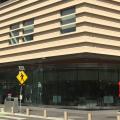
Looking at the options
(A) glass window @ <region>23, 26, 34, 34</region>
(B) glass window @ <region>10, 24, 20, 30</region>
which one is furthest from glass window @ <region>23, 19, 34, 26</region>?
(B) glass window @ <region>10, 24, 20, 30</region>

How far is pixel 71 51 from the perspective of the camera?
36188 mm

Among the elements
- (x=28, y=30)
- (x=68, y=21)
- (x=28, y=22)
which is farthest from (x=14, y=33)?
(x=68, y=21)

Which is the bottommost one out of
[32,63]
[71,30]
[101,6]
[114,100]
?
[114,100]

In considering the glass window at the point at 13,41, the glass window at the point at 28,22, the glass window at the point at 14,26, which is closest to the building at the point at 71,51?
the glass window at the point at 28,22

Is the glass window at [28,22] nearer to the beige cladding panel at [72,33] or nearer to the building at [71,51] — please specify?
the building at [71,51]

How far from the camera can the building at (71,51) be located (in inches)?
1407

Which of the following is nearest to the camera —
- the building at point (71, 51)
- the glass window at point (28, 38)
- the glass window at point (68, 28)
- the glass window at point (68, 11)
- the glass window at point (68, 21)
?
the building at point (71, 51)

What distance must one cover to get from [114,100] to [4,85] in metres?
16.8

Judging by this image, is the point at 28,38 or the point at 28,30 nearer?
the point at 28,38

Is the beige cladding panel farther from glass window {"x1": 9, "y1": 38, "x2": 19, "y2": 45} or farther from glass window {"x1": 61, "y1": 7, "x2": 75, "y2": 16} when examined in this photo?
glass window {"x1": 9, "y1": 38, "x2": 19, "y2": 45}

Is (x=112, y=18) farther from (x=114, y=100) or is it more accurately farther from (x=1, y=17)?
(x=1, y=17)

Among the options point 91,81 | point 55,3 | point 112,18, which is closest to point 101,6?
point 112,18

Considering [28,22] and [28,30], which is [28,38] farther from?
[28,22]

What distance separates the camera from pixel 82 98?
36938mm
